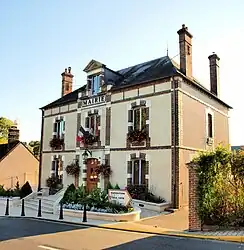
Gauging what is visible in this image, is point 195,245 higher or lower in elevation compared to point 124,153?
lower

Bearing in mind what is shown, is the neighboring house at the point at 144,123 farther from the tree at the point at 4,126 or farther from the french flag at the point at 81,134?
the tree at the point at 4,126

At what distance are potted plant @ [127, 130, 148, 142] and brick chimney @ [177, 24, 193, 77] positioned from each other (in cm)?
375

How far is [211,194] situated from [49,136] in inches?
583

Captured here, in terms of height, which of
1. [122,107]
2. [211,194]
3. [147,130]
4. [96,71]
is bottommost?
[211,194]

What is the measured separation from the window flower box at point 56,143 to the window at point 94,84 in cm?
410

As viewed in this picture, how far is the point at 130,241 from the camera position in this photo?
7.85 meters

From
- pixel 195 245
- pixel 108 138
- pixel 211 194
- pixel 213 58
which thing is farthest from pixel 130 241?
pixel 213 58

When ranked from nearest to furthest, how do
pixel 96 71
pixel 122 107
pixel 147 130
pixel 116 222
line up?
pixel 116 222, pixel 147 130, pixel 122 107, pixel 96 71

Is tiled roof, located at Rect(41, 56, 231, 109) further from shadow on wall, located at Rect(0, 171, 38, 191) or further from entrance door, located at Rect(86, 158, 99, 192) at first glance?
shadow on wall, located at Rect(0, 171, 38, 191)

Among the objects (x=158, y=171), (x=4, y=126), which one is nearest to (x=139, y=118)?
(x=158, y=171)

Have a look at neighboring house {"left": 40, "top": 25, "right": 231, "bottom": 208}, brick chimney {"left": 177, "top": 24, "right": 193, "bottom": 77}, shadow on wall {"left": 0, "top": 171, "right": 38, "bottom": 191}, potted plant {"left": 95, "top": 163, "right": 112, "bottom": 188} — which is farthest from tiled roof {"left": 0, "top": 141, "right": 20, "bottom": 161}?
brick chimney {"left": 177, "top": 24, "right": 193, "bottom": 77}

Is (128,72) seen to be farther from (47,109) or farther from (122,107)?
(47,109)

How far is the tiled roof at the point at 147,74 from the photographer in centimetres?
1605

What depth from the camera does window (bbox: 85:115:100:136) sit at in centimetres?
1852
